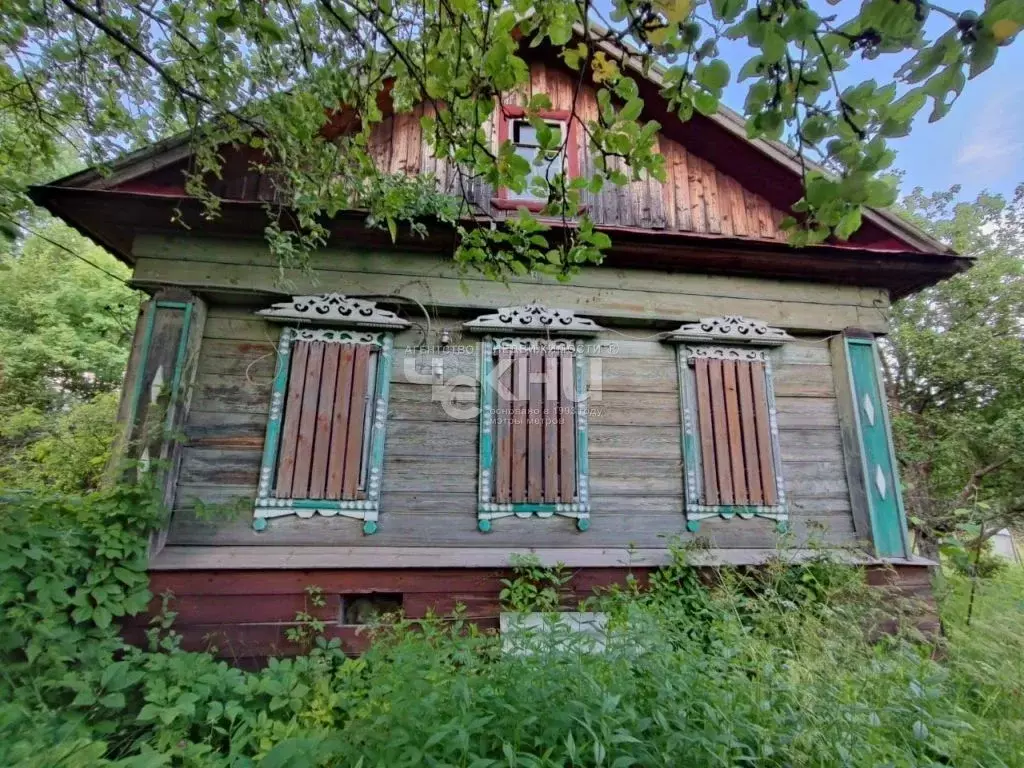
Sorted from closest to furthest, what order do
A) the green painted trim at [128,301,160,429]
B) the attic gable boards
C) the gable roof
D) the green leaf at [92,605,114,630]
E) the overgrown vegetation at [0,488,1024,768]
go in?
1. the overgrown vegetation at [0,488,1024,768]
2. the green leaf at [92,605,114,630]
3. the green painted trim at [128,301,160,429]
4. the gable roof
5. the attic gable boards

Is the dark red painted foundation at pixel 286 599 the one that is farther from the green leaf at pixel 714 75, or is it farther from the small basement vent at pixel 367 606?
the green leaf at pixel 714 75

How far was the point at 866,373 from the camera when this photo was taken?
3971mm

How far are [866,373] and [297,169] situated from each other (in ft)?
16.1

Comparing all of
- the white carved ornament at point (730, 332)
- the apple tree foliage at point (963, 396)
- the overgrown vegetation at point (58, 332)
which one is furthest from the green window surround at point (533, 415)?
the overgrown vegetation at point (58, 332)

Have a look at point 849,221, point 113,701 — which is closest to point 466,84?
point 849,221

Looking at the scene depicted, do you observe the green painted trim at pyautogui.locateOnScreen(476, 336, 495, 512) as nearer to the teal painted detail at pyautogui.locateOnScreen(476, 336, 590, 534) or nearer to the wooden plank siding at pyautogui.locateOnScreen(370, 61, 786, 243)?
the teal painted detail at pyautogui.locateOnScreen(476, 336, 590, 534)

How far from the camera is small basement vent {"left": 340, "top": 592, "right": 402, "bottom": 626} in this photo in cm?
328

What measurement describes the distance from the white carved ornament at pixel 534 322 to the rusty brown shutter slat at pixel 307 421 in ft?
4.15

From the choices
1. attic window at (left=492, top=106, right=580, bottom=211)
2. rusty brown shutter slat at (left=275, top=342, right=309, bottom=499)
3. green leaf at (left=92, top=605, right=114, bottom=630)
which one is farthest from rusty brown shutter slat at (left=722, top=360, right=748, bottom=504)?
green leaf at (left=92, top=605, right=114, bottom=630)

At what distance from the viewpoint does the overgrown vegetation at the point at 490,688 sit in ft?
5.80

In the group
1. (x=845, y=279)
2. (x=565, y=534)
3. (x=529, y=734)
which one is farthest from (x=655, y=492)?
(x=845, y=279)

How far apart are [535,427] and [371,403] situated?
1387mm

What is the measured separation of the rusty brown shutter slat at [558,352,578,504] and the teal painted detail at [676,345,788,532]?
0.99 meters

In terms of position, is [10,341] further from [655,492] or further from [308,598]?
[655,492]
